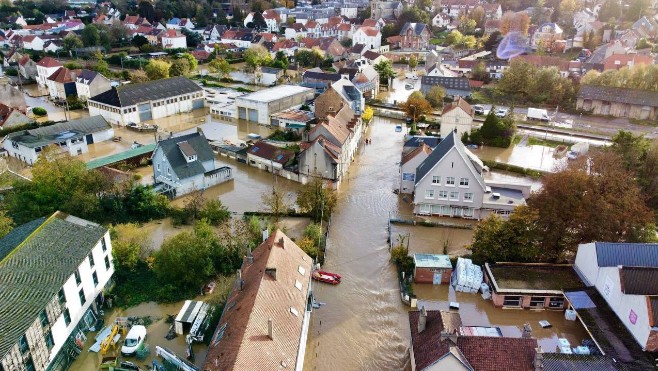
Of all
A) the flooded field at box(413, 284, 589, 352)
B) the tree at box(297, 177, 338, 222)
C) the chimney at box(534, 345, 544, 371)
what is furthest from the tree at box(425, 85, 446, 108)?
the chimney at box(534, 345, 544, 371)

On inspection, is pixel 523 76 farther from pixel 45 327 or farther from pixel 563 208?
pixel 45 327

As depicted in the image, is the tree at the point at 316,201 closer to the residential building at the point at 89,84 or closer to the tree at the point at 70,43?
the residential building at the point at 89,84

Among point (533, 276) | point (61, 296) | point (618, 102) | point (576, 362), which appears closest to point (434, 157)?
point (533, 276)

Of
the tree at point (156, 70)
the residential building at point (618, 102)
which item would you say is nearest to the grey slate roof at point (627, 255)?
the residential building at point (618, 102)

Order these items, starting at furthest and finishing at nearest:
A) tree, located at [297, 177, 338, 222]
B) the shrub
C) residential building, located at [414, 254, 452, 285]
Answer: the shrub
tree, located at [297, 177, 338, 222]
residential building, located at [414, 254, 452, 285]

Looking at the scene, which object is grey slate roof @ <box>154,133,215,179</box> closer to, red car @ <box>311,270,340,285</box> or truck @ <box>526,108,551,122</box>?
red car @ <box>311,270,340,285</box>
